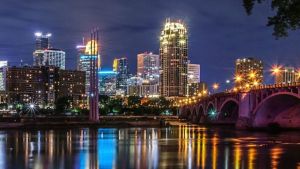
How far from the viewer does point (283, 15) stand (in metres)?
27.6

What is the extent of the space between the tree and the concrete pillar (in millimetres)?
92028

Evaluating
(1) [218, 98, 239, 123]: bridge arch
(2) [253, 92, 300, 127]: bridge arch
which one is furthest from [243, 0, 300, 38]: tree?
(1) [218, 98, 239, 123]: bridge arch

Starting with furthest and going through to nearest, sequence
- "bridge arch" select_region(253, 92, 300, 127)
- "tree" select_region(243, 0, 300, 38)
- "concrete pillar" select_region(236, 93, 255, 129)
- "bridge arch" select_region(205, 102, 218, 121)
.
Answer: "bridge arch" select_region(205, 102, 218, 121) < "concrete pillar" select_region(236, 93, 255, 129) < "bridge arch" select_region(253, 92, 300, 127) < "tree" select_region(243, 0, 300, 38)

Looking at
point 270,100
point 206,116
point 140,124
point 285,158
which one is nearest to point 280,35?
point 285,158

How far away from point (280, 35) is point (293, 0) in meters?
2.38

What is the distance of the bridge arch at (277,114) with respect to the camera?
376 ft

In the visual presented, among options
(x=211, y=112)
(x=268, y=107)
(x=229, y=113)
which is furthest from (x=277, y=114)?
(x=211, y=112)

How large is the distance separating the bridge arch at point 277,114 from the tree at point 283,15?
86.9 metres

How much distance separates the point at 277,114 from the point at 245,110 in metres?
7.69

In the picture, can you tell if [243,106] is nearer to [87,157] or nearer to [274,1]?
[87,157]

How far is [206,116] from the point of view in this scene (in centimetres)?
17725

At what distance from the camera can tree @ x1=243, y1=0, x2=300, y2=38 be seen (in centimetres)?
2674

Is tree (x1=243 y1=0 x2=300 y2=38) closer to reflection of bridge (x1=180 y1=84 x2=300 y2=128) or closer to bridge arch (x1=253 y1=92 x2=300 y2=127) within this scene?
reflection of bridge (x1=180 y1=84 x2=300 y2=128)

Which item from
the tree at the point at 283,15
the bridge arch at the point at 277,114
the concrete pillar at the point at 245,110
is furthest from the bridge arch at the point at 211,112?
the tree at the point at 283,15
